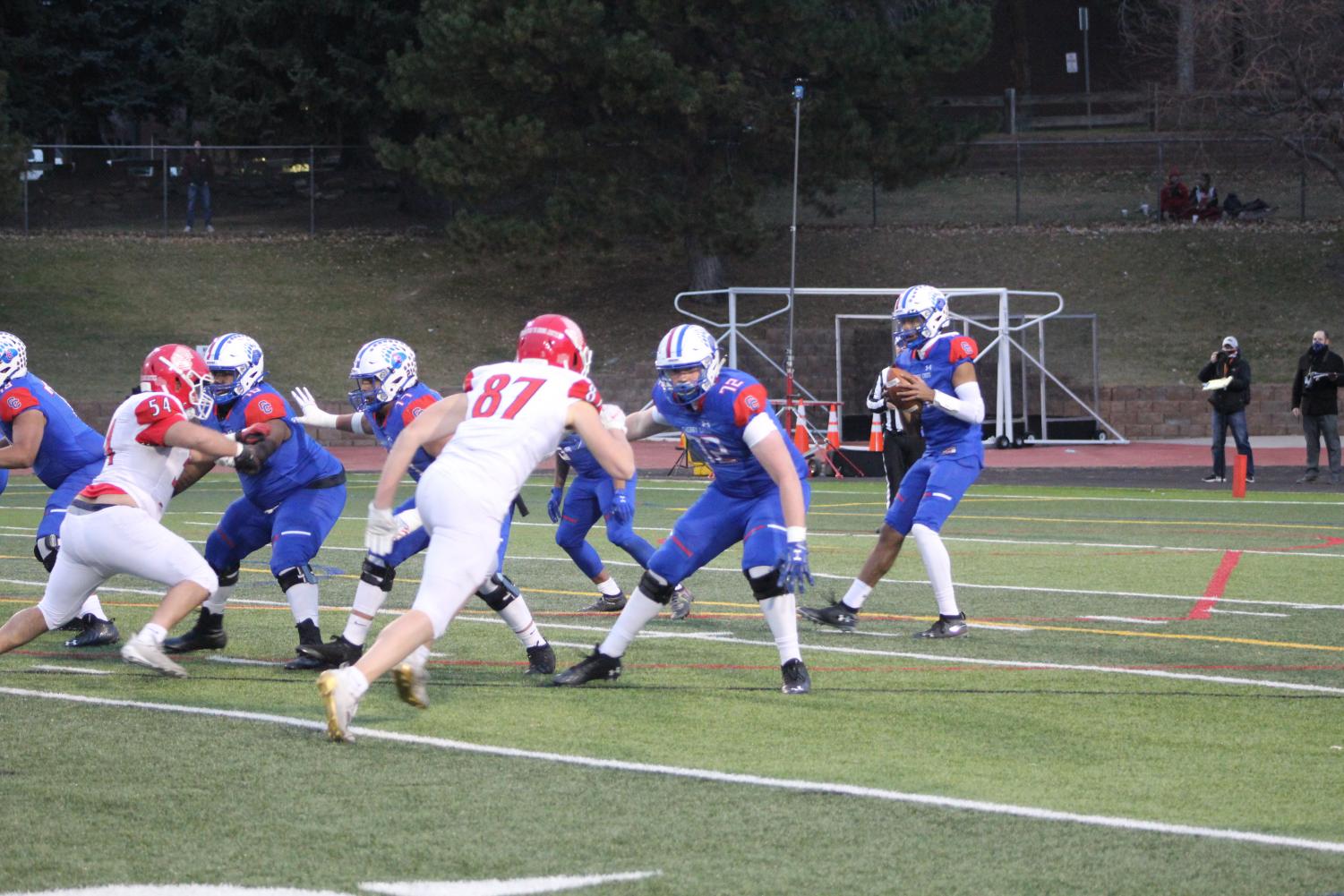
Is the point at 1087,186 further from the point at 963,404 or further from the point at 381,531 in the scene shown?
the point at 381,531

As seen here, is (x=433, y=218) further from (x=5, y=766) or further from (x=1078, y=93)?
(x=5, y=766)

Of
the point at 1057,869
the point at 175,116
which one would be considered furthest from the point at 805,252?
the point at 1057,869

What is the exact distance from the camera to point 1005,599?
12.1 metres

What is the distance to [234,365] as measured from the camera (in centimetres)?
926

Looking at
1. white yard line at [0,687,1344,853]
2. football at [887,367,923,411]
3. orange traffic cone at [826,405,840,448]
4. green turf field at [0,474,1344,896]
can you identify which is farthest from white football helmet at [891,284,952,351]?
orange traffic cone at [826,405,840,448]

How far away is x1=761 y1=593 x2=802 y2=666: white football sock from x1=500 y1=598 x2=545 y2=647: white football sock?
1.29 m

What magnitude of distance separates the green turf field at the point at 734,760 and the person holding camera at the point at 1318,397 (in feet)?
34.8

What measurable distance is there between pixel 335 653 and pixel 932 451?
394 centimetres

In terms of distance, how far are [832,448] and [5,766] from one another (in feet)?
64.1

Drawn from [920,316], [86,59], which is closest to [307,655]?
[920,316]

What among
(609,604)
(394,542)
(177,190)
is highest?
(177,190)

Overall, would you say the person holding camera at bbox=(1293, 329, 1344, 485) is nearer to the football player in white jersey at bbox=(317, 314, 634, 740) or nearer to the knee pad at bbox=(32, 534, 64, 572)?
the knee pad at bbox=(32, 534, 64, 572)

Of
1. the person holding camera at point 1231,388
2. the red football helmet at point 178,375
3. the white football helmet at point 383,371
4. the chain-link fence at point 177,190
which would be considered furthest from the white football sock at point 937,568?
the chain-link fence at point 177,190

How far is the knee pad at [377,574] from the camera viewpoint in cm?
861
